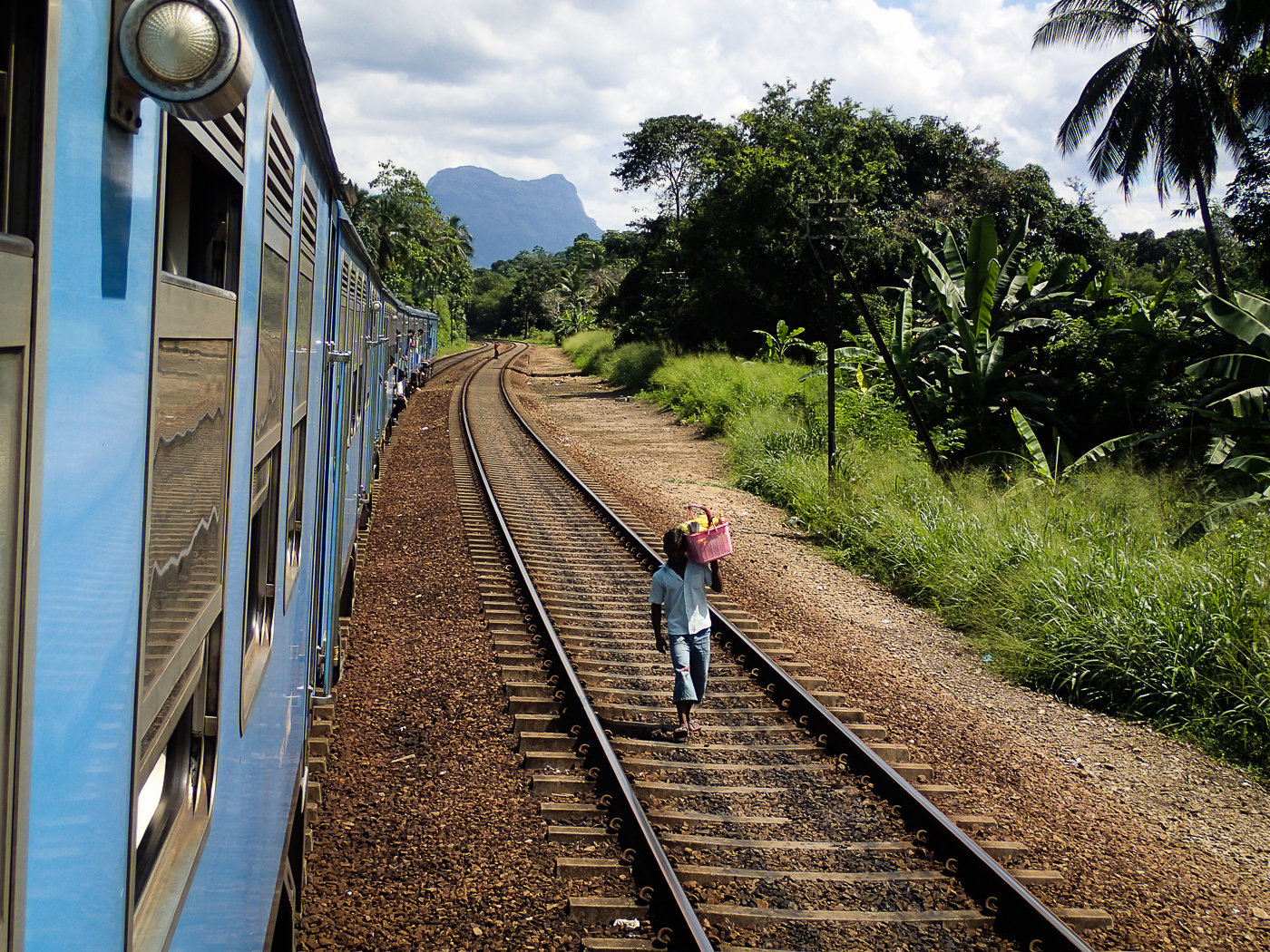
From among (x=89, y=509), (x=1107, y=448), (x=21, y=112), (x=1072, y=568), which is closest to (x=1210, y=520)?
(x=1072, y=568)

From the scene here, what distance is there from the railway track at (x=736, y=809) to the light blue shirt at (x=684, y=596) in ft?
2.44

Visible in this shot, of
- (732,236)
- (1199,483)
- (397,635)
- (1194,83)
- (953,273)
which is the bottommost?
(397,635)

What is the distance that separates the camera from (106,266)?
128cm

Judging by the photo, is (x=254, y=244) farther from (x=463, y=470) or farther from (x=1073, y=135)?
(x=1073, y=135)

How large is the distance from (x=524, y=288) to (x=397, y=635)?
97.7 meters

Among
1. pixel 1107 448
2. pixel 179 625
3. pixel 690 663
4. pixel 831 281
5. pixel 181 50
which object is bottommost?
pixel 690 663

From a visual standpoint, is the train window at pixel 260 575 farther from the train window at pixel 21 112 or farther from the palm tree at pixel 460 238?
the palm tree at pixel 460 238

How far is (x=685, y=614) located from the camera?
21.9 feet

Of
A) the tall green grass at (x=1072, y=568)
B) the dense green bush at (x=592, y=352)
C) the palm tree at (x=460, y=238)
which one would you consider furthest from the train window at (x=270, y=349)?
the palm tree at (x=460, y=238)

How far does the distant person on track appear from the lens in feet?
21.7

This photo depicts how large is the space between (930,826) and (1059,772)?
1701 millimetres

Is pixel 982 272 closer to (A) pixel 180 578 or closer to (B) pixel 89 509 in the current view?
(A) pixel 180 578

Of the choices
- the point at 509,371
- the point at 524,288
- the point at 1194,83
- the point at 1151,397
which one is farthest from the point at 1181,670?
the point at 524,288

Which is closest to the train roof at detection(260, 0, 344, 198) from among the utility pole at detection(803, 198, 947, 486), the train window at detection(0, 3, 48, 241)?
the train window at detection(0, 3, 48, 241)
